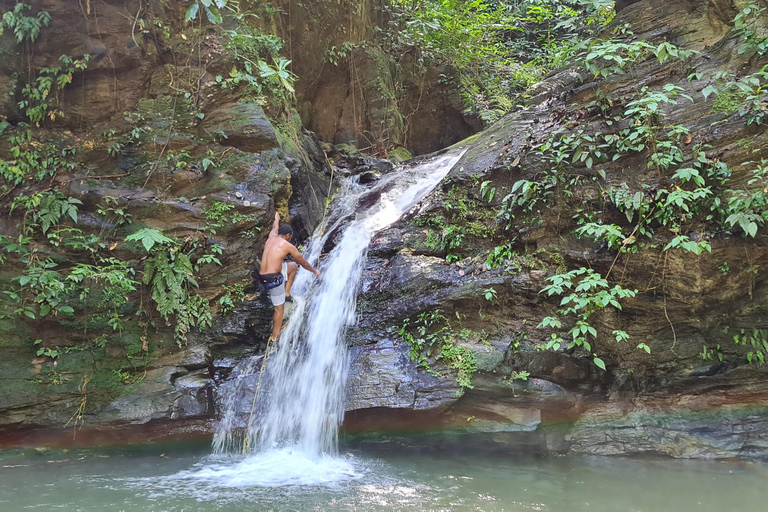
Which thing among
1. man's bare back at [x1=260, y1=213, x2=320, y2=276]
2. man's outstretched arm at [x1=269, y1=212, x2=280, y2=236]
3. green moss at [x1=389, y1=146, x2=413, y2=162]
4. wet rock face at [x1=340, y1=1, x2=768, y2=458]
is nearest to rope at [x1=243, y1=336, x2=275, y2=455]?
man's bare back at [x1=260, y1=213, x2=320, y2=276]

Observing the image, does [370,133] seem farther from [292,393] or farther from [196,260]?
[292,393]

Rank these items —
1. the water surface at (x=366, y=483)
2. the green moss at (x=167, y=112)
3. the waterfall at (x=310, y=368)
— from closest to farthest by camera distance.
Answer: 1. the water surface at (x=366, y=483)
2. the waterfall at (x=310, y=368)
3. the green moss at (x=167, y=112)

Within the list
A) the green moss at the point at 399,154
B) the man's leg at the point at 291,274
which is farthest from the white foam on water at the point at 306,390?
the green moss at the point at 399,154

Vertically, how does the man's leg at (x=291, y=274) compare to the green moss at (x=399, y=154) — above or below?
below

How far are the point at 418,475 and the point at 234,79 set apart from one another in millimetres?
6557

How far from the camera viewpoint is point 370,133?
11.5m

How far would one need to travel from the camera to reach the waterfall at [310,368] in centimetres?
530

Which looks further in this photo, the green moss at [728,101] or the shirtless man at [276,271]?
the shirtless man at [276,271]

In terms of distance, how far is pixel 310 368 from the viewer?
18.8ft


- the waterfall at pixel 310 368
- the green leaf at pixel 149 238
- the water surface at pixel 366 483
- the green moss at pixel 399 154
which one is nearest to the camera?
the water surface at pixel 366 483

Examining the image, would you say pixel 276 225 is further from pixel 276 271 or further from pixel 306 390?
pixel 306 390

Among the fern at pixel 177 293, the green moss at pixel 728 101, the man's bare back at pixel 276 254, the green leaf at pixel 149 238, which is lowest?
the fern at pixel 177 293

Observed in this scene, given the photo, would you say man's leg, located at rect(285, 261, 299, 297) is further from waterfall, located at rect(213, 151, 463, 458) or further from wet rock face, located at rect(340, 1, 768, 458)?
wet rock face, located at rect(340, 1, 768, 458)

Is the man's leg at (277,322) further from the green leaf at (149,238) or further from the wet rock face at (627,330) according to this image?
the green leaf at (149,238)
